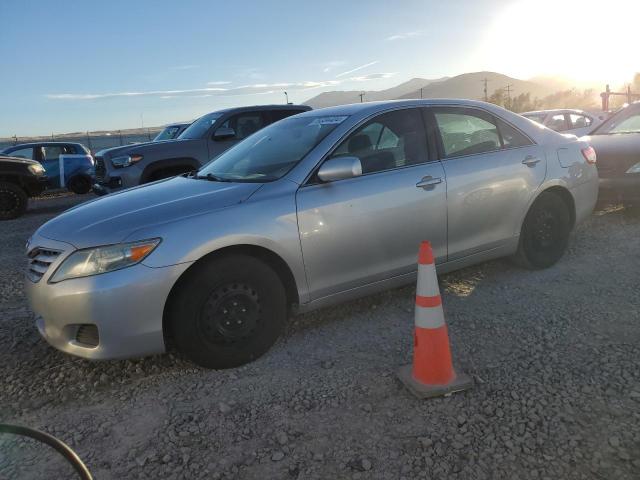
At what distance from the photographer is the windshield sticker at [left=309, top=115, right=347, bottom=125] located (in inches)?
146

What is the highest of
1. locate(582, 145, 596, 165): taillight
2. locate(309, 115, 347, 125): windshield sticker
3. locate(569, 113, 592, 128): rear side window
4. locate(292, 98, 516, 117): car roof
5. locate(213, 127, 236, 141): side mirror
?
locate(292, 98, 516, 117): car roof

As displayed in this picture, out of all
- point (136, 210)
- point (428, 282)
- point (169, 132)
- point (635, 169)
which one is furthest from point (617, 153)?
point (169, 132)

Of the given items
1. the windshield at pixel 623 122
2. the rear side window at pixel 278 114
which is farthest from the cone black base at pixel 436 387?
the rear side window at pixel 278 114

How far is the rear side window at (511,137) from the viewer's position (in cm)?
431

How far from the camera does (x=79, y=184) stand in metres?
14.2

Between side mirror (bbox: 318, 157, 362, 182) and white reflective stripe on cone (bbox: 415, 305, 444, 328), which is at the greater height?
side mirror (bbox: 318, 157, 362, 182)

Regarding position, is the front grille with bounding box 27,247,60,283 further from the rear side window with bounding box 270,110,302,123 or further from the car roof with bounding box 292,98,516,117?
the rear side window with bounding box 270,110,302,123

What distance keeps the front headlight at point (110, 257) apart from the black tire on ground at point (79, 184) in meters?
12.5

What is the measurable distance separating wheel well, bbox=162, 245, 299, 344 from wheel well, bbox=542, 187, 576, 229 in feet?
8.49

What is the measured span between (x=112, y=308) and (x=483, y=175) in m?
2.87

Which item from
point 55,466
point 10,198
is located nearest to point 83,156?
point 10,198

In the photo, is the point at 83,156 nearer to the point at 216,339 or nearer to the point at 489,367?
the point at 216,339

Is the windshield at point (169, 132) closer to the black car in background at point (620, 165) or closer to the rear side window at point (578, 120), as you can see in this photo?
the black car in background at point (620, 165)

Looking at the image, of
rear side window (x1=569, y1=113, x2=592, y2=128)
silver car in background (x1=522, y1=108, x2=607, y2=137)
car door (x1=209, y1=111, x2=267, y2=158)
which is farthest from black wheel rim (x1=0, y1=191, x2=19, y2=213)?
rear side window (x1=569, y1=113, x2=592, y2=128)
